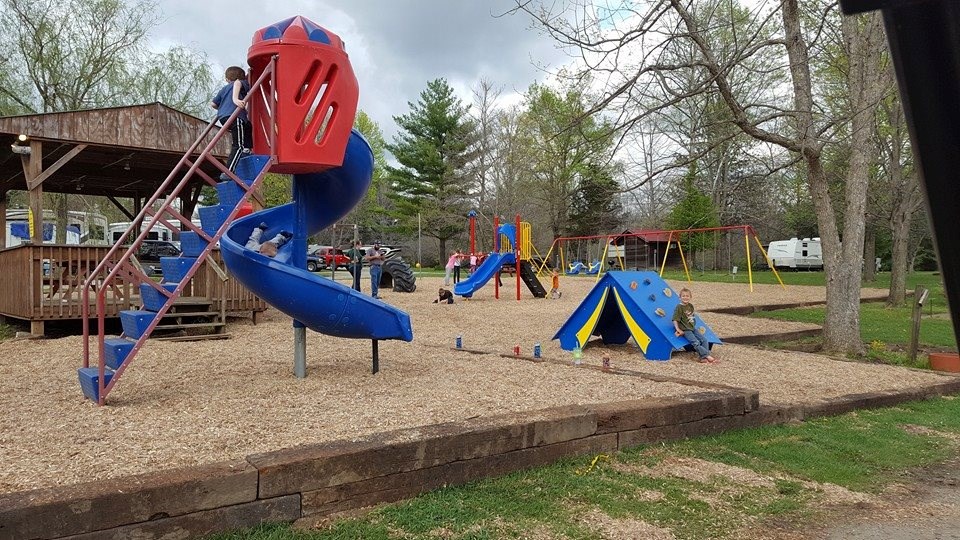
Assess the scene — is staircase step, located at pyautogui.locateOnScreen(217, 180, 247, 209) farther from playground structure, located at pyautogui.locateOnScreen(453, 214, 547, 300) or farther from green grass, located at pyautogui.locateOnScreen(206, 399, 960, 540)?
playground structure, located at pyautogui.locateOnScreen(453, 214, 547, 300)

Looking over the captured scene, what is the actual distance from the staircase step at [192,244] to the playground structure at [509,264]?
47.3ft

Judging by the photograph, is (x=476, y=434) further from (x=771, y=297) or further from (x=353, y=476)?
(x=771, y=297)

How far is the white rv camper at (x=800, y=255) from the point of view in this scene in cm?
5322

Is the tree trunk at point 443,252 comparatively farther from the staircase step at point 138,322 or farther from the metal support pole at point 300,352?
the staircase step at point 138,322

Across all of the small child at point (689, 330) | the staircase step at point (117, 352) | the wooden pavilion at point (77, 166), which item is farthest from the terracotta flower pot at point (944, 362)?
the wooden pavilion at point (77, 166)

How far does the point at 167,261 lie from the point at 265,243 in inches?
42.2

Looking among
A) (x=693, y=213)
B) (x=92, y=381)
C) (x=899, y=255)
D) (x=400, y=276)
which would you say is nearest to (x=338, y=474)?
(x=92, y=381)

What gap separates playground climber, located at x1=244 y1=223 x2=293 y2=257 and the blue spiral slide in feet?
0.22

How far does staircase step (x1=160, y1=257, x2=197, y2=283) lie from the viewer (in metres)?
6.25

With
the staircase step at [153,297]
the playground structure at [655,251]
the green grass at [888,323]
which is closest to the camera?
the staircase step at [153,297]

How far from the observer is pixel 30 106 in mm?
29703

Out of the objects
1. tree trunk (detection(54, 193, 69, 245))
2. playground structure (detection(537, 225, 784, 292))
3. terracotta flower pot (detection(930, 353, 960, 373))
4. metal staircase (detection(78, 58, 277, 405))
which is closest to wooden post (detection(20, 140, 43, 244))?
metal staircase (detection(78, 58, 277, 405))

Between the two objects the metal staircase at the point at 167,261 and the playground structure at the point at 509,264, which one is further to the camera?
the playground structure at the point at 509,264

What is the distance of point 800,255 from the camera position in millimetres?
53438
